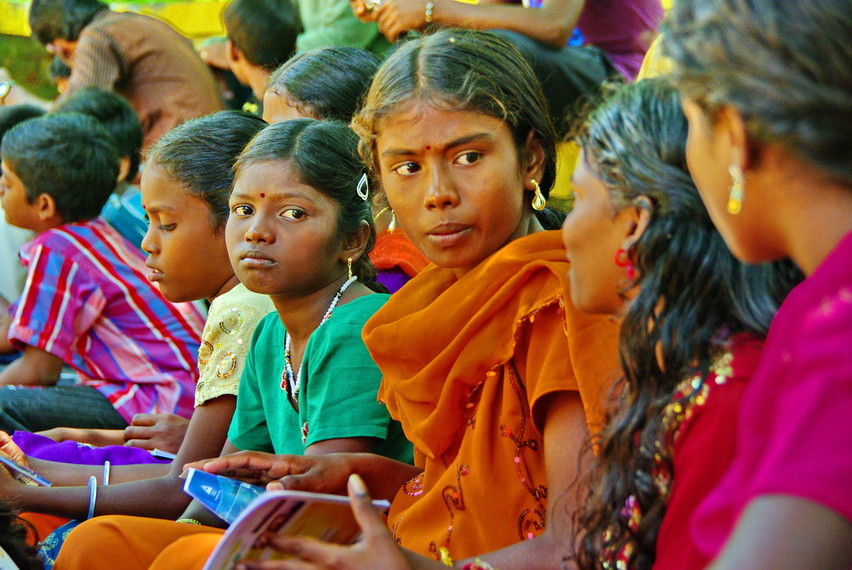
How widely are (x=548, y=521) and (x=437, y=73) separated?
3.18ft

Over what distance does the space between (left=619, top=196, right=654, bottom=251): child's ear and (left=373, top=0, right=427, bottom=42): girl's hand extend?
92.8 inches

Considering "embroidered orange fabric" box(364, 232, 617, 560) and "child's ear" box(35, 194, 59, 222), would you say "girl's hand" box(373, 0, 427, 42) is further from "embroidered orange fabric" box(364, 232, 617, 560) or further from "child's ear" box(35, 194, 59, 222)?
"embroidered orange fabric" box(364, 232, 617, 560)

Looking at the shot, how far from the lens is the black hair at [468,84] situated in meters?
2.13

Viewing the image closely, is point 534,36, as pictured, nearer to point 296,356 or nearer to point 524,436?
point 296,356

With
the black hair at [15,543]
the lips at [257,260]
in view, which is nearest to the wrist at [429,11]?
the lips at [257,260]

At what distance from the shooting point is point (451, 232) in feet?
6.92

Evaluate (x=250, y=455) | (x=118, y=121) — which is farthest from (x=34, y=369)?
(x=250, y=455)

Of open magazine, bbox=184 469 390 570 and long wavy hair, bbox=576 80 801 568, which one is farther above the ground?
long wavy hair, bbox=576 80 801 568

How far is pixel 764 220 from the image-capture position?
4.05 ft

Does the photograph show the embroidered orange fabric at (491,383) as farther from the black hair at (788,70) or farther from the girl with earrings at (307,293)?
the black hair at (788,70)

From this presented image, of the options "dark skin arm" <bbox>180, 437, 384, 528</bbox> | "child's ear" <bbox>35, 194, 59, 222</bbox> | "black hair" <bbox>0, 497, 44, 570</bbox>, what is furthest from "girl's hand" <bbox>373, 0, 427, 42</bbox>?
"black hair" <bbox>0, 497, 44, 570</bbox>

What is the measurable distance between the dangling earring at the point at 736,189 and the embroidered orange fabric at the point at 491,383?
543mm

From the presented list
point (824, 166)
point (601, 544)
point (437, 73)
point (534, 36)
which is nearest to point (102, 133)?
point (534, 36)

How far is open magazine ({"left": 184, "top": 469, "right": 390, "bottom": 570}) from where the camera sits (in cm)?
142
